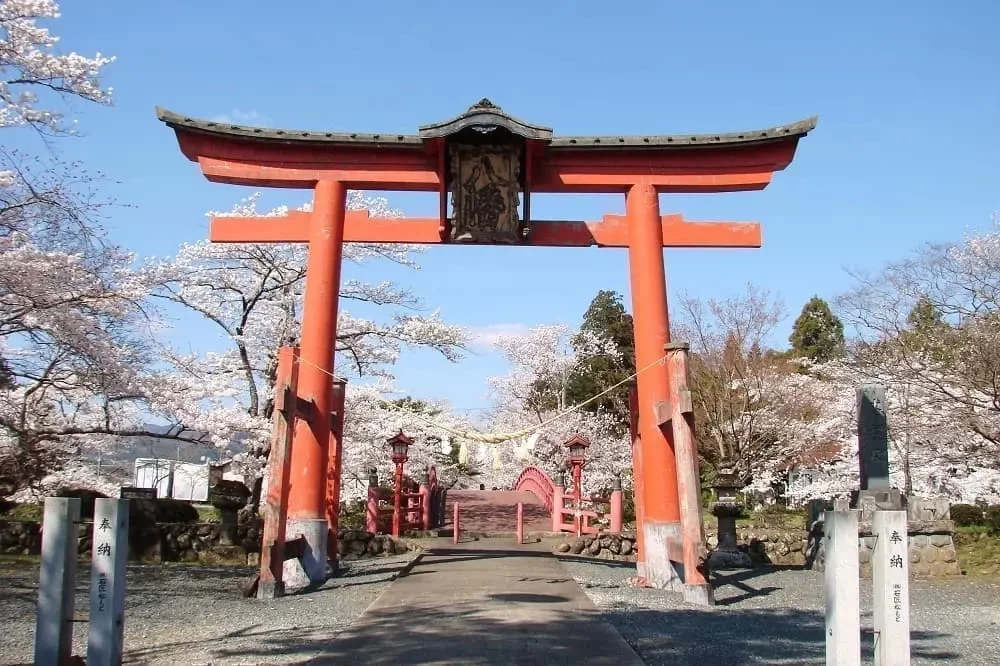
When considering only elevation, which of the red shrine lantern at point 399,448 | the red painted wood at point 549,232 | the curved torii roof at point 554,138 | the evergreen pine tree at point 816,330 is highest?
the evergreen pine tree at point 816,330

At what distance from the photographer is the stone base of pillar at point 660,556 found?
33.1 ft

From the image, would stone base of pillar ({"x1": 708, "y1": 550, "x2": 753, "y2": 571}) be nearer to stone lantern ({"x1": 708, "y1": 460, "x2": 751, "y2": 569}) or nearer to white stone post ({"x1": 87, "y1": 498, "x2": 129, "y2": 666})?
stone lantern ({"x1": 708, "y1": 460, "x2": 751, "y2": 569})

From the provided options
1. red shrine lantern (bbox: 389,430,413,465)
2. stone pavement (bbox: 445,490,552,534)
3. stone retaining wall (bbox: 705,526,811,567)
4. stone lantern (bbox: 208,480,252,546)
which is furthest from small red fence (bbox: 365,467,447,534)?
stone retaining wall (bbox: 705,526,811,567)

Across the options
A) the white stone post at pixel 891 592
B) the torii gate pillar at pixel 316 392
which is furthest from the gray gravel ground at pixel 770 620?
the torii gate pillar at pixel 316 392

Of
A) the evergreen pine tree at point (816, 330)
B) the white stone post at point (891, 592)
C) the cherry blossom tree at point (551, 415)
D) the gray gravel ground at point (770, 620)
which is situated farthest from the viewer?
the evergreen pine tree at point (816, 330)

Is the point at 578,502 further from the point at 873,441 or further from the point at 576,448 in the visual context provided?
the point at 873,441

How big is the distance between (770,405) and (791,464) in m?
2.73

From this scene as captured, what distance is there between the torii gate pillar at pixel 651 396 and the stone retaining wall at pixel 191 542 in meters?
6.06

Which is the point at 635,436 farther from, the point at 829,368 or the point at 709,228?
the point at 829,368

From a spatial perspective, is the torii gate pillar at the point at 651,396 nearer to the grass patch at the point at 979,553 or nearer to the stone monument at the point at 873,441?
the stone monument at the point at 873,441

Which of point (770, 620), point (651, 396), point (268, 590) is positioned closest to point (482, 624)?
point (770, 620)

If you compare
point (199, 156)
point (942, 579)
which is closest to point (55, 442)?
point (199, 156)

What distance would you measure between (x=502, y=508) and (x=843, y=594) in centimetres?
2281

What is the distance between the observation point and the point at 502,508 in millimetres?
26844
